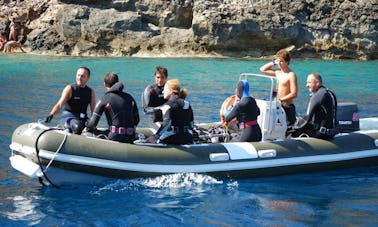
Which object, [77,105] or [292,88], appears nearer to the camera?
[77,105]

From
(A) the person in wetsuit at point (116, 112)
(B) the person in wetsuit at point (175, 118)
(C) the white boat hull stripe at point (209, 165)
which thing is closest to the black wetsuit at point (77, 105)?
(A) the person in wetsuit at point (116, 112)

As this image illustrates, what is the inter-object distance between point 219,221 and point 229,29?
24.7 metres

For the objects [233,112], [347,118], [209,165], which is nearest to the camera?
[209,165]

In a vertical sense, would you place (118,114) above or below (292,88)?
below

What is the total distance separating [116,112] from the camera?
25.4 ft

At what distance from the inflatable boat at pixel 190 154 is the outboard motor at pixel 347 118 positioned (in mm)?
423

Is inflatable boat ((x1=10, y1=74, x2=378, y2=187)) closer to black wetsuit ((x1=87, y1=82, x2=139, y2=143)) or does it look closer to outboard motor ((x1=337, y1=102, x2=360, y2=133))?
black wetsuit ((x1=87, y1=82, x2=139, y2=143))

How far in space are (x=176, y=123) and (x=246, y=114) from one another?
97 cm

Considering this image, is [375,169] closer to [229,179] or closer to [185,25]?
[229,179]

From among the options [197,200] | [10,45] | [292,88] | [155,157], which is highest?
[292,88]

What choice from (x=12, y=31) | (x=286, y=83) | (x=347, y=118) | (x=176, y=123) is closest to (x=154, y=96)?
(x=176, y=123)

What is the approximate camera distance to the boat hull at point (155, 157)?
24.6 ft

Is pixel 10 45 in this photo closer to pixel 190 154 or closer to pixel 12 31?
pixel 12 31

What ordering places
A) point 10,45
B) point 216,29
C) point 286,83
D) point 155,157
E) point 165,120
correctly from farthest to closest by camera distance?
point 10,45 → point 216,29 → point 286,83 → point 165,120 → point 155,157
